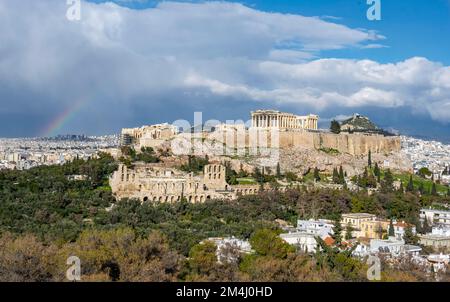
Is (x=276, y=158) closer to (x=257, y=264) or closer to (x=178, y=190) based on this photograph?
(x=178, y=190)

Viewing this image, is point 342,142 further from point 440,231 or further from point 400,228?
point 400,228

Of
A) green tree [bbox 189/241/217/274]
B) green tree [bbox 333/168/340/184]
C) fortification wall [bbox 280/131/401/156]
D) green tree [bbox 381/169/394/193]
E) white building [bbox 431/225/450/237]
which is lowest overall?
green tree [bbox 189/241/217/274]

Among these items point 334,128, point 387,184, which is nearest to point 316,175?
point 387,184

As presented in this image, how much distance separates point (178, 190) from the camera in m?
38.9

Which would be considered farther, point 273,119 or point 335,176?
point 273,119

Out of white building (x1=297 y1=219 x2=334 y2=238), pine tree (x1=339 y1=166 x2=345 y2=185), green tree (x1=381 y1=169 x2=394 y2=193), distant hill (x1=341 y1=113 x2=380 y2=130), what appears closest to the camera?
white building (x1=297 y1=219 x2=334 y2=238)

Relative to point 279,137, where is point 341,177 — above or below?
below

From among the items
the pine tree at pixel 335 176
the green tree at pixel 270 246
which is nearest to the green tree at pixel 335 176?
the pine tree at pixel 335 176

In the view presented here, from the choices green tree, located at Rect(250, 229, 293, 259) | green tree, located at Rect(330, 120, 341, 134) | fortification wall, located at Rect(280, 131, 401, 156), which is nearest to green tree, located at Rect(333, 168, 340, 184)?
fortification wall, located at Rect(280, 131, 401, 156)

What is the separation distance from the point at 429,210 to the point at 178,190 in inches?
629

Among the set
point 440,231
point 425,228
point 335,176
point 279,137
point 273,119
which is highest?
point 273,119

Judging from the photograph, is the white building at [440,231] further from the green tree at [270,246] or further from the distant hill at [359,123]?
the distant hill at [359,123]

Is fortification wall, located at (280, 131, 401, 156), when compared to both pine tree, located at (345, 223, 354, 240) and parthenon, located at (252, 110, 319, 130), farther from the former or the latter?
pine tree, located at (345, 223, 354, 240)

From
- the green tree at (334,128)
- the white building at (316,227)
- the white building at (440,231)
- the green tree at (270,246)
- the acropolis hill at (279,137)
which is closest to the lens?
the green tree at (270,246)
